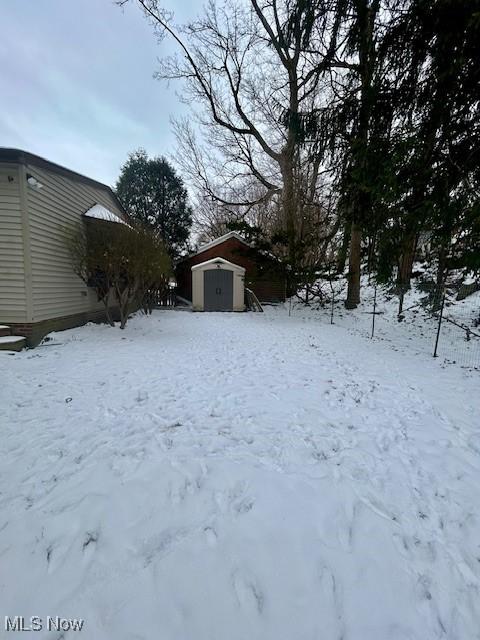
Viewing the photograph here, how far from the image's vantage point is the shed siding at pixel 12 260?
5728mm

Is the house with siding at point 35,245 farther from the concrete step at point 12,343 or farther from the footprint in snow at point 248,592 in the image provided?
the footprint in snow at point 248,592

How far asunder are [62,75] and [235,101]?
8.44m

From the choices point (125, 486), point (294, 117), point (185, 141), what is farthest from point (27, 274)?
point (185, 141)

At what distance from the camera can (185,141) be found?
1812 centimetres

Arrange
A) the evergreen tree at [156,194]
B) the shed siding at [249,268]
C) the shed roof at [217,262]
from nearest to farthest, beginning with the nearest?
the shed roof at [217,262] < the shed siding at [249,268] < the evergreen tree at [156,194]

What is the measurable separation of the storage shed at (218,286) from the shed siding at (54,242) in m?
6.13

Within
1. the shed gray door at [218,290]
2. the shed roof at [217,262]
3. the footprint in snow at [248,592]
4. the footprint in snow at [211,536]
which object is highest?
the shed roof at [217,262]

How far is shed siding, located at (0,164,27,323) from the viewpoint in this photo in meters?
5.73

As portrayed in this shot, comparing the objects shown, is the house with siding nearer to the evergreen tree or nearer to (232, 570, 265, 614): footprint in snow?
(232, 570, 265, 614): footprint in snow

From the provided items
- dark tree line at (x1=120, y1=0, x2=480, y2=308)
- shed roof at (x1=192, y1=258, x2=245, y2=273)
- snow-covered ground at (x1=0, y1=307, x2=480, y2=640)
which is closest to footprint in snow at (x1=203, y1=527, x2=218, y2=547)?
snow-covered ground at (x1=0, y1=307, x2=480, y2=640)

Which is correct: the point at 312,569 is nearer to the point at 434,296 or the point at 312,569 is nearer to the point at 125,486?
the point at 125,486

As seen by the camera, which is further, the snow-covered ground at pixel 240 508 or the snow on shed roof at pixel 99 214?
the snow on shed roof at pixel 99 214

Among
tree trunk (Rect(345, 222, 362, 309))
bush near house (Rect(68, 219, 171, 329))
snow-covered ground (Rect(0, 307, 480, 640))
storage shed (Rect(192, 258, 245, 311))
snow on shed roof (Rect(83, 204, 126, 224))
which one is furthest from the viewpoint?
storage shed (Rect(192, 258, 245, 311))

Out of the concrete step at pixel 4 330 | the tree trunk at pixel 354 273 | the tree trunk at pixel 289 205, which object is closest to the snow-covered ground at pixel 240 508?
the concrete step at pixel 4 330
